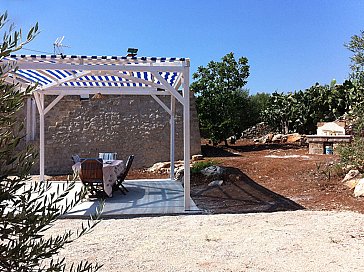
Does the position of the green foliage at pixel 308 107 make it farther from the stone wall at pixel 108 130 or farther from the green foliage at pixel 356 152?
the stone wall at pixel 108 130

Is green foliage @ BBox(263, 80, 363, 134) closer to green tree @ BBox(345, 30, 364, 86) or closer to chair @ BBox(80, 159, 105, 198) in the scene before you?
green tree @ BBox(345, 30, 364, 86)

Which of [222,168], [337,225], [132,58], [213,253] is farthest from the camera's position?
[222,168]

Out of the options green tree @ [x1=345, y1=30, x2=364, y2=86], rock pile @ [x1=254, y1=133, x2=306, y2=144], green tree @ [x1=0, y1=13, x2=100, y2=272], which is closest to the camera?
green tree @ [x1=0, y1=13, x2=100, y2=272]

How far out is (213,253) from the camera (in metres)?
4.07

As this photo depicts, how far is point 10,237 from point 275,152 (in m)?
13.4

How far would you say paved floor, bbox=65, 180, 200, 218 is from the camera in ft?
20.3

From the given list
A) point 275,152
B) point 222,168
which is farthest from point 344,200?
point 275,152

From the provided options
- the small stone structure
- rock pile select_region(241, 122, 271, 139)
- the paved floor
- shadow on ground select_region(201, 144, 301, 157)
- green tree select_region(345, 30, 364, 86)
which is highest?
green tree select_region(345, 30, 364, 86)

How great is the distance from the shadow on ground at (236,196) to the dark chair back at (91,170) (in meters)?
1.98

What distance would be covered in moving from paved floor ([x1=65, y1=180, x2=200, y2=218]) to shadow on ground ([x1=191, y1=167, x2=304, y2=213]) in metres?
0.38

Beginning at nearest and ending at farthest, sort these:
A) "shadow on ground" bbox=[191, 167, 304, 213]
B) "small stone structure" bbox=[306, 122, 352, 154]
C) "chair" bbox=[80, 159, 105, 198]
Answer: "shadow on ground" bbox=[191, 167, 304, 213]
"chair" bbox=[80, 159, 105, 198]
"small stone structure" bbox=[306, 122, 352, 154]

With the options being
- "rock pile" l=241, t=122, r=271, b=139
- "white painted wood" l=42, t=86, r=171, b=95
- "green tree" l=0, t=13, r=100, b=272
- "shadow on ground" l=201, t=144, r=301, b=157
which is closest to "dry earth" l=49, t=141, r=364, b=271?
"green tree" l=0, t=13, r=100, b=272

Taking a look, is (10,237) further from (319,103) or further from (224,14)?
(319,103)

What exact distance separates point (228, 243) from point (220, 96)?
460 inches
